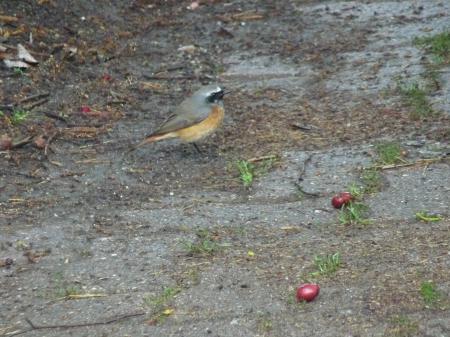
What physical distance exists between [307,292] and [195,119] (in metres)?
2.74

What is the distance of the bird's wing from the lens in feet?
22.4

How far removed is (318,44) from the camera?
361 inches

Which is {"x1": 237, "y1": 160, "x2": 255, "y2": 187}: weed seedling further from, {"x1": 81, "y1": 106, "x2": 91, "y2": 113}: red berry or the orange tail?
{"x1": 81, "y1": 106, "x2": 91, "y2": 113}: red berry

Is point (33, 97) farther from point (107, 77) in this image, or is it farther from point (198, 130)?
point (198, 130)

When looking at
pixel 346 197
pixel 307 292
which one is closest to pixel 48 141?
pixel 346 197

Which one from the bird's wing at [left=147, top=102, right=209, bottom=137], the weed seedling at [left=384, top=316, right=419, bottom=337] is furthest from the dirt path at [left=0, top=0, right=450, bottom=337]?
the bird's wing at [left=147, top=102, right=209, bottom=137]

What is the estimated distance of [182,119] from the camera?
691 cm

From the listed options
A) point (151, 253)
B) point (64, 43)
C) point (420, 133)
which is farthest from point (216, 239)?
point (64, 43)

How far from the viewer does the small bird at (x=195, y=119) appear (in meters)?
6.85

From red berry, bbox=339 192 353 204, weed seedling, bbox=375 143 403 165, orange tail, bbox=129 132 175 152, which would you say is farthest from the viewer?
orange tail, bbox=129 132 175 152

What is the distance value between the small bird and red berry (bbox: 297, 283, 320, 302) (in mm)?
2575

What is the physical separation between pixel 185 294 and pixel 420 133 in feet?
9.13

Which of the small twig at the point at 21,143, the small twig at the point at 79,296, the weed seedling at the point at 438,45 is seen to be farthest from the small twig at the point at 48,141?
the weed seedling at the point at 438,45

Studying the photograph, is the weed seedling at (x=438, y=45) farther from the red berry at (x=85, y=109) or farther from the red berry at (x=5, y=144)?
the red berry at (x=5, y=144)
